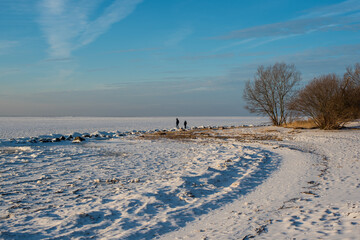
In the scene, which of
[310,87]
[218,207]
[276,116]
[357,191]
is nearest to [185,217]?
[218,207]

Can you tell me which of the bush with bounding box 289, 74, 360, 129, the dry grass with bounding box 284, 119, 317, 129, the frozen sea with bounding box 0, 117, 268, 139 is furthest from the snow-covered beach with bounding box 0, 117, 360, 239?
the frozen sea with bounding box 0, 117, 268, 139

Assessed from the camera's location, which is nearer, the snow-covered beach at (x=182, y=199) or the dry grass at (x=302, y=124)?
the snow-covered beach at (x=182, y=199)

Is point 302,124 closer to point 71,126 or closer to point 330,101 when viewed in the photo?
point 330,101

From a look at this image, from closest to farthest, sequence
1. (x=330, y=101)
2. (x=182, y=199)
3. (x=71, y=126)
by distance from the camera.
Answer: (x=182, y=199) → (x=330, y=101) → (x=71, y=126)

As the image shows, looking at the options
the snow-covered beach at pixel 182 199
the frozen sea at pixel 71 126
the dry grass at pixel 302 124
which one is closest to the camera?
the snow-covered beach at pixel 182 199

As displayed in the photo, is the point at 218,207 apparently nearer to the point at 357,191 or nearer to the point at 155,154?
the point at 357,191

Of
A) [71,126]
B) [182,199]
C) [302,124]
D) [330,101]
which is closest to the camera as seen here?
[182,199]

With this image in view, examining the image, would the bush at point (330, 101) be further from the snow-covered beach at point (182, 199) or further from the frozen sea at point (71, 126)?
the frozen sea at point (71, 126)

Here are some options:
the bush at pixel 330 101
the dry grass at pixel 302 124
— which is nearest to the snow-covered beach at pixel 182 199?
the bush at pixel 330 101

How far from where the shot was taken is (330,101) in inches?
981

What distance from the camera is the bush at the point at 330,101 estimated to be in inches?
977

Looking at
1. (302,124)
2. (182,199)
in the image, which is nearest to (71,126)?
(302,124)

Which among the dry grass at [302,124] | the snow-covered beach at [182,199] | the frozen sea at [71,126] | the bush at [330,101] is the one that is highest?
the bush at [330,101]

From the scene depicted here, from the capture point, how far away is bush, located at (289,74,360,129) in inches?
977
